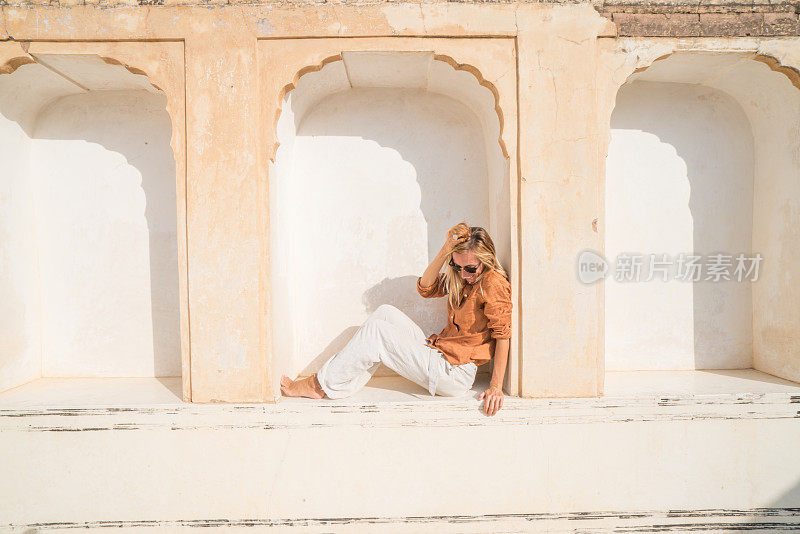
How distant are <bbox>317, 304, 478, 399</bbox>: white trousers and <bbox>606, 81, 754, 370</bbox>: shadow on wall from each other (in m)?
1.58

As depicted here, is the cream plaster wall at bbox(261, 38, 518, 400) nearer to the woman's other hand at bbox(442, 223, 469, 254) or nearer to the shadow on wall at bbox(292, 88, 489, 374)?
the shadow on wall at bbox(292, 88, 489, 374)

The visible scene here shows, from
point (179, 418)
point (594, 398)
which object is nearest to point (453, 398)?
point (594, 398)

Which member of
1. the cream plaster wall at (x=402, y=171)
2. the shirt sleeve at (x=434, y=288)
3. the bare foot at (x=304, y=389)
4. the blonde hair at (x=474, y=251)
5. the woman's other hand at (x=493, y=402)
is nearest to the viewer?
the woman's other hand at (x=493, y=402)

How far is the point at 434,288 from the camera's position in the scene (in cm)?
371

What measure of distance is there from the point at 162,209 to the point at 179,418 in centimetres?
176

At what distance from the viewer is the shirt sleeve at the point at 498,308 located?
3.18 metres

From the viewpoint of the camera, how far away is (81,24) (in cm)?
317

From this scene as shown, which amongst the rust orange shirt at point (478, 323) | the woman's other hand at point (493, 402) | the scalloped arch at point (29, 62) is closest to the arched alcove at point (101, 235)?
the scalloped arch at point (29, 62)

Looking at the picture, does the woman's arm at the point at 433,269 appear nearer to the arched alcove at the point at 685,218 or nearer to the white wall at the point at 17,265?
the arched alcove at the point at 685,218

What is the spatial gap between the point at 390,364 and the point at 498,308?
862 millimetres

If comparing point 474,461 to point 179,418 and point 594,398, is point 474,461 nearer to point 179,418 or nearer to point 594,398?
point 594,398

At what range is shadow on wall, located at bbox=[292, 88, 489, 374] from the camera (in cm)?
408

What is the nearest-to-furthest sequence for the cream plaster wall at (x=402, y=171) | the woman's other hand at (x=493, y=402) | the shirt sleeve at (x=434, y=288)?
the woman's other hand at (x=493, y=402) < the shirt sleeve at (x=434, y=288) < the cream plaster wall at (x=402, y=171)

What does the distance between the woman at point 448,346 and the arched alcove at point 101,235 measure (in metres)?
1.50
